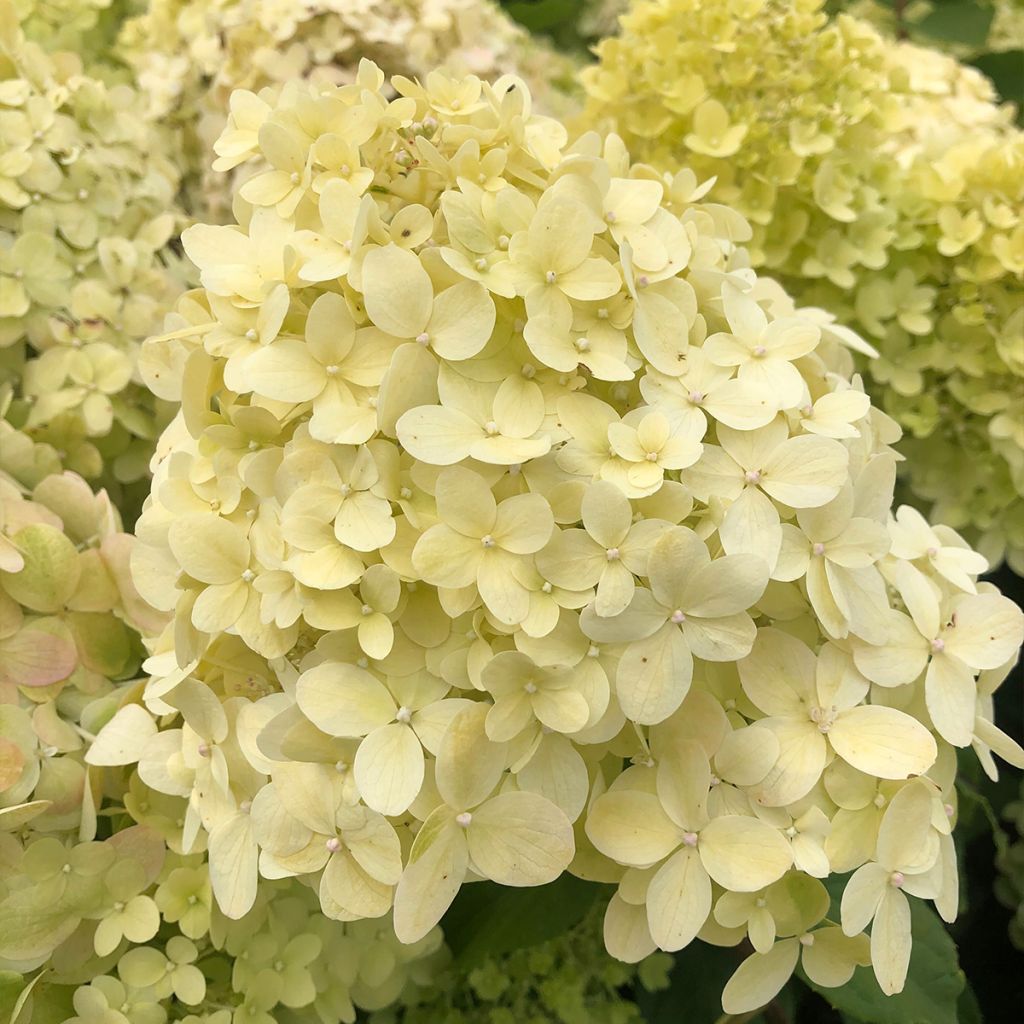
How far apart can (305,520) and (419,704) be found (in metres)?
0.09

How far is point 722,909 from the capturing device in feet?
1.27

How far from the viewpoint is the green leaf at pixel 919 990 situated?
19.7 inches

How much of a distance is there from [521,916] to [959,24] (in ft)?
3.99

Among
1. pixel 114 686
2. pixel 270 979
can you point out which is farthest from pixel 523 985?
pixel 114 686

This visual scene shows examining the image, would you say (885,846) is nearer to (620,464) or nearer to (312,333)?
(620,464)

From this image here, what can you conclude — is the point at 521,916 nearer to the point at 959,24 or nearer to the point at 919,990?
the point at 919,990

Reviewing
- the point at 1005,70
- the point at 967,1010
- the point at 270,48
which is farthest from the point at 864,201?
the point at 1005,70

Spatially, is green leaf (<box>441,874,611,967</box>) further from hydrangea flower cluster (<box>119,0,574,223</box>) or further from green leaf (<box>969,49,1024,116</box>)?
green leaf (<box>969,49,1024,116</box>)

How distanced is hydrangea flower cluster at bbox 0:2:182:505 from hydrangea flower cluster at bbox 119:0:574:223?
0.52ft

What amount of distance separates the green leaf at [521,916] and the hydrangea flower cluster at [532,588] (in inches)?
5.4

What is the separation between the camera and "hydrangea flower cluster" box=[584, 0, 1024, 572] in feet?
2.36

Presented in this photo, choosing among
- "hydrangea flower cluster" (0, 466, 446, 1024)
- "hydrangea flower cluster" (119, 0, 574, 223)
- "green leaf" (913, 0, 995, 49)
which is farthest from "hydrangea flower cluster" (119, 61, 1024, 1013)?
"green leaf" (913, 0, 995, 49)

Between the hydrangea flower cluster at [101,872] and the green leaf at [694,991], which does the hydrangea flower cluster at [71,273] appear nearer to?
the hydrangea flower cluster at [101,872]

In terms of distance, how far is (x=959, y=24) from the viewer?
4.01ft
